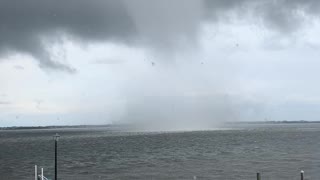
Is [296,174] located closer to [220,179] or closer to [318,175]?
[318,175]

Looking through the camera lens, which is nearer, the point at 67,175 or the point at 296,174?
the point at 296,174

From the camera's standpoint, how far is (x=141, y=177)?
211ft

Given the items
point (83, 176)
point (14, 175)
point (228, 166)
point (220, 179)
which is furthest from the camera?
point (228, 166)

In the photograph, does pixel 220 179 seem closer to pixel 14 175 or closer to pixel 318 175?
pixel 318 175

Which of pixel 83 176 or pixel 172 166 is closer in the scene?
pixel 83 176

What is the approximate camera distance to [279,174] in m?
64.0

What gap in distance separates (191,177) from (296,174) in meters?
13.8

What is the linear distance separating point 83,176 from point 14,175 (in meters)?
12.7

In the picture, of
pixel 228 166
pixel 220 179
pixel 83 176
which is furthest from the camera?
pixel 228 166

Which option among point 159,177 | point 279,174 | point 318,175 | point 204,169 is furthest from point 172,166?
point 318,175

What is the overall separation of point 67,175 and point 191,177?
18524 mm

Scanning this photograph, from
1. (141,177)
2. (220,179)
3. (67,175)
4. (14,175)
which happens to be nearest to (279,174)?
(220,179)

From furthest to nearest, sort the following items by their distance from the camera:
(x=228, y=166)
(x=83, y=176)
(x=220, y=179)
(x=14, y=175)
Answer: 1. (x=228, y=166)
2. (x=14, y=175)
3. (x=83, y=176)
4. (x=220, y=179)

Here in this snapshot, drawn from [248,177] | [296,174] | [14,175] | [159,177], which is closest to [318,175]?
[296,174]
